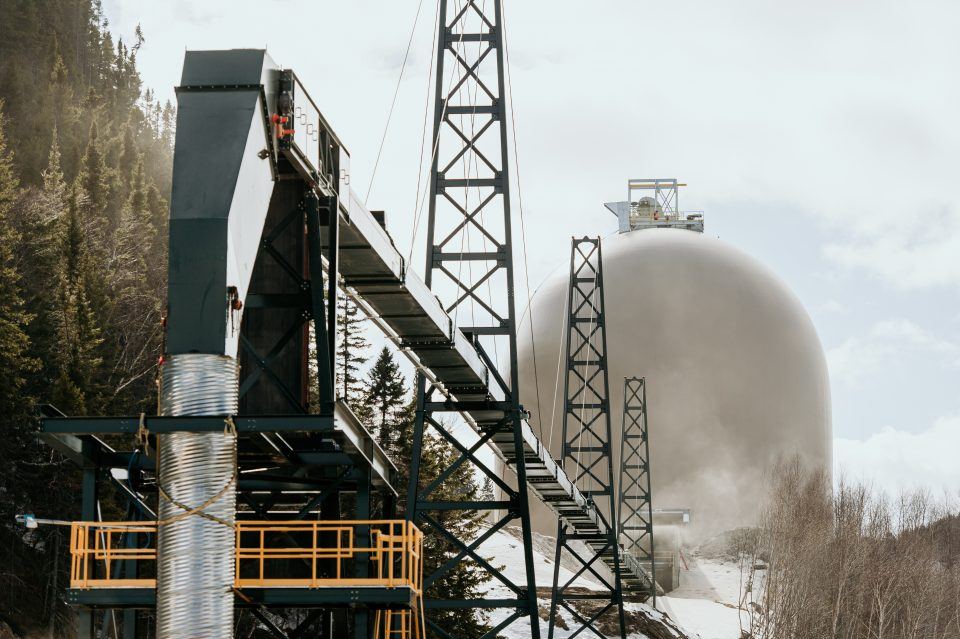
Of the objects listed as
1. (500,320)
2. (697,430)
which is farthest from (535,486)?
(697,430)

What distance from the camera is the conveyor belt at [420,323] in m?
25.8

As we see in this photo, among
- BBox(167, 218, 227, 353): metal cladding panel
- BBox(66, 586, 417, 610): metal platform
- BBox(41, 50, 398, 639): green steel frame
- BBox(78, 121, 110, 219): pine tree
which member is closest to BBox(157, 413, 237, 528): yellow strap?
BBox(41, 50, 398, 639): green steel frame

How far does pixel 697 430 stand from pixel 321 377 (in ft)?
193

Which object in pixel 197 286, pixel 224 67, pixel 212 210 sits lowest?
pixel 197 286

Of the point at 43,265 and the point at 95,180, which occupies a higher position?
the point at 95,180

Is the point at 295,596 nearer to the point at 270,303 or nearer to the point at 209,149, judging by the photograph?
the point at 270,303

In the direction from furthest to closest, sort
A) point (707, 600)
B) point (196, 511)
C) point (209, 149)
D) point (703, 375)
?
point (703, 375), point (707, 600), point (209, 149), point (196, 511)

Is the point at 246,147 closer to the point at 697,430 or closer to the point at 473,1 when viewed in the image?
the point at 473,1

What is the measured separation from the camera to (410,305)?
29.1 metres

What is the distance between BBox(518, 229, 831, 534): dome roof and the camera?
7838 cm

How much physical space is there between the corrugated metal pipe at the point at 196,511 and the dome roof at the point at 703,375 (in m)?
57.7

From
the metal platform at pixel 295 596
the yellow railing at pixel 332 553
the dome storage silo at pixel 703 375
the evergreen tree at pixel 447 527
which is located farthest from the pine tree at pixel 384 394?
the metal platform at pixel 295 596

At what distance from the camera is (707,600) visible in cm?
7431

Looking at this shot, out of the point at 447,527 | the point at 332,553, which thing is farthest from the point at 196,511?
the point at 447,527
